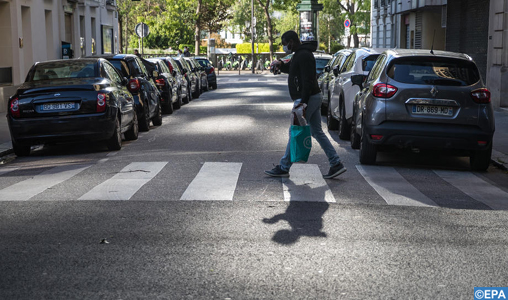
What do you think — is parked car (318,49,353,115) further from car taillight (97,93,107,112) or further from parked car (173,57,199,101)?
parked car (173,57,199,101)

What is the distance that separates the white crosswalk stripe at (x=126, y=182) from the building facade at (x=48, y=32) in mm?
12427

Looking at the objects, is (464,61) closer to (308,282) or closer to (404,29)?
(308,282)

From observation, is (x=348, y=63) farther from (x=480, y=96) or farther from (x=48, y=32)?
(x=48, y=32)

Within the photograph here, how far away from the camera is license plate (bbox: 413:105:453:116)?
418 inches

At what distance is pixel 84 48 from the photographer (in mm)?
35781

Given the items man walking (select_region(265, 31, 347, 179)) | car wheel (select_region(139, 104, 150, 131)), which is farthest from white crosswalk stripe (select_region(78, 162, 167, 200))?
car wheel (select_region(139, 104, 150, 131))

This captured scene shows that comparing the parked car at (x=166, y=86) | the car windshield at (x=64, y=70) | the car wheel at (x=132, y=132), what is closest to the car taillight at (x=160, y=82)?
the parked car at (x=166, y=86)

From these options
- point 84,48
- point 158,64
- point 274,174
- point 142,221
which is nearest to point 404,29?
point 84,48

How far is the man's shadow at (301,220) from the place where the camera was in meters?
6.37

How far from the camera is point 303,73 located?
956 cm

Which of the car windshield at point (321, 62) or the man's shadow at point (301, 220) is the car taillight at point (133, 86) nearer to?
the man's shadow at point (301, 220)

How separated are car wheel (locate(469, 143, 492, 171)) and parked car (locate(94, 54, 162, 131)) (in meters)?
7.55

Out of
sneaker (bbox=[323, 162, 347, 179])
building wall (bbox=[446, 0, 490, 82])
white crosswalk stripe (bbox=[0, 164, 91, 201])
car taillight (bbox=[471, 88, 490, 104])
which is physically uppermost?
building wall (bbox=[446, 0, 490, 82])

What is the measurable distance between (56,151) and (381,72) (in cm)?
592
